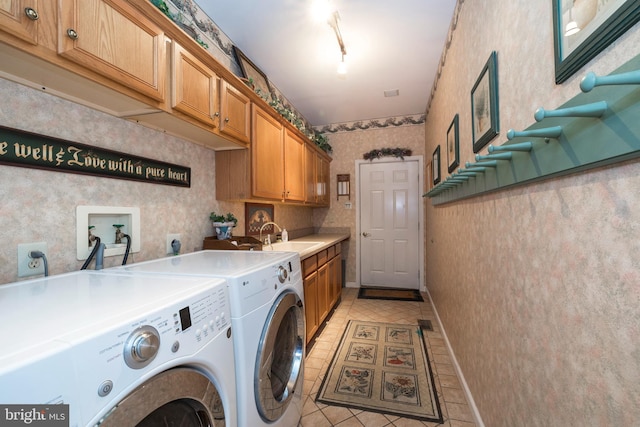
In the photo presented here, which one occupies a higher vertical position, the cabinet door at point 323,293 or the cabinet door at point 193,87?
the cabinet door at point 193,87

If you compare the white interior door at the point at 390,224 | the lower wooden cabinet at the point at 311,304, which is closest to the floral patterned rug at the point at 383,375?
the lower wooden cabinet at the point at 311,304

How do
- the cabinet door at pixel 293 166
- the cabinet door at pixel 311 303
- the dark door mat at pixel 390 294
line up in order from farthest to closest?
the dark door mat at pixel 390 294 < the cabinet door at pixel 293 166 < the cabinet door at pixel 311 303

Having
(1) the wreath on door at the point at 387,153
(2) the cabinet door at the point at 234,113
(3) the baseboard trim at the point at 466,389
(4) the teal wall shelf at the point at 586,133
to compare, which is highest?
(1) the wreath on door at the point at 387,153

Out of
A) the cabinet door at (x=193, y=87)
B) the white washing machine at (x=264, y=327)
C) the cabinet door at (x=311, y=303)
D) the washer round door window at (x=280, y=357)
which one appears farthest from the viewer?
the cabinet door at (x=311, y=303)

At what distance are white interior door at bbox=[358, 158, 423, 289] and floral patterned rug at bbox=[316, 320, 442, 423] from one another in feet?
5.34

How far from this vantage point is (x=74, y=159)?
1243mm

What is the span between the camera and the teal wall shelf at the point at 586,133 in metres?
0.51

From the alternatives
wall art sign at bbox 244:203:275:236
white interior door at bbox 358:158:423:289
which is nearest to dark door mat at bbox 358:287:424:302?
white interior door at bbox 358:158:423:289

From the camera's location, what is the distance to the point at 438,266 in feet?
10.1

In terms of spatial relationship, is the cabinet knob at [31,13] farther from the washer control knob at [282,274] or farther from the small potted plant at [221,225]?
the small potted plant at [221,225]

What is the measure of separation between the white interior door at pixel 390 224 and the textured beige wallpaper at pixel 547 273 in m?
2.68

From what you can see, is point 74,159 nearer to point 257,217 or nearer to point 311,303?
point 257,217

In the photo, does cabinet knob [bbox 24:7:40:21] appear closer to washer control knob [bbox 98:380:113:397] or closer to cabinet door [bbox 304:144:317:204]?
washer control knob [bbox 98:380:113:397]

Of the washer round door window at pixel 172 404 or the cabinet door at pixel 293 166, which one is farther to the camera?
the cabinet door at pixel 293 166
